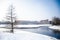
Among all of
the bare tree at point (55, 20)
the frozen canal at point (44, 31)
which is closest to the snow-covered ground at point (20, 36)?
the frozen canal at point (44, 31)

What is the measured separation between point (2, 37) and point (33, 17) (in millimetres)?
711

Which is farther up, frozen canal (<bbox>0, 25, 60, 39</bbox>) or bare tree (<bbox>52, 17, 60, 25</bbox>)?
bare tree (<bbox>52, 17, 60, 25</bbox>)

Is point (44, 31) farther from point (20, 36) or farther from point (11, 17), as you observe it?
point (11, 17)

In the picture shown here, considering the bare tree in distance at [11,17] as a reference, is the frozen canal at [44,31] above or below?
below

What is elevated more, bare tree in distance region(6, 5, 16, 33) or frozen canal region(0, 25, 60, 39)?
bare tree in distance region(6, 5, 16, 33)

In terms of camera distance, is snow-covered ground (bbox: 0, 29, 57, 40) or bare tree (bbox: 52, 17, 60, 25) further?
bare tree (bbox: 52, 17, 60, 25)

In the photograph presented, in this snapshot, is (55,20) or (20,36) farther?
(55,20)

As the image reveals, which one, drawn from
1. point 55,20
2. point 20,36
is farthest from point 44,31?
point 20,36

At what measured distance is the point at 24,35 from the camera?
2.31 metres

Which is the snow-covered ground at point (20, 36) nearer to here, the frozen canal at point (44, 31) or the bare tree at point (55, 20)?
the frozen canal at point (44, 31)

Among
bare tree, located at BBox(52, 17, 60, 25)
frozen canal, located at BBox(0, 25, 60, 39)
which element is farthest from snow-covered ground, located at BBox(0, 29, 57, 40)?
bare tree, located at BBox(52, 17, 60, 25)

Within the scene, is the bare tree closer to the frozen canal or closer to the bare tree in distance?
the frozen canal

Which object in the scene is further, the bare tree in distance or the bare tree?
the bare tree

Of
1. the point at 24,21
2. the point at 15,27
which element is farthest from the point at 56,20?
the point at 15,27
